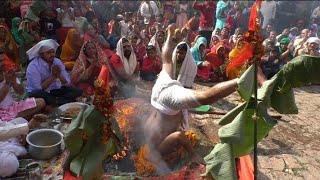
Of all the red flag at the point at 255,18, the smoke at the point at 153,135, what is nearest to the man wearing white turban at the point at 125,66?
the smoke at the point at 153,135

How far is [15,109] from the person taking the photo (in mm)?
5367

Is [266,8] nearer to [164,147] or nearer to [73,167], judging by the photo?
[164,147]

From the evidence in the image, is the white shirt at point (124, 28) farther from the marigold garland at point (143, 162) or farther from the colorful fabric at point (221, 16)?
the marigold garland at point (143, 162)

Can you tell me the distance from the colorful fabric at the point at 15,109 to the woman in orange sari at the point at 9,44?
2.43 m

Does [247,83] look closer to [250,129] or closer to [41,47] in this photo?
[250,129]

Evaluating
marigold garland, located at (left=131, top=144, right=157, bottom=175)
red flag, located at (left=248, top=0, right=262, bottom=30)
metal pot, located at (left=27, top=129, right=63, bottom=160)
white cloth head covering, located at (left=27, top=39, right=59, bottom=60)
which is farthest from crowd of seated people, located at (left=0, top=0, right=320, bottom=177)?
marigold garland, located at (left=131, top=144, right=157, bottom=175)

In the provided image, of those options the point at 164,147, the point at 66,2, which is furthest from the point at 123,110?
the point at 66,2

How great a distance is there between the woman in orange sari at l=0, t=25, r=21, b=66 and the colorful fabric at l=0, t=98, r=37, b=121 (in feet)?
7.99

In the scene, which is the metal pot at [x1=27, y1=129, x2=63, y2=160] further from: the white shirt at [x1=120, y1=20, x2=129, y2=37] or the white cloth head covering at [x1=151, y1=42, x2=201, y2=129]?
the white shirt at [x1=120, y1=20, x2=129, y2=37]

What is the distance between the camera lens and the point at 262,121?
262 centimetres

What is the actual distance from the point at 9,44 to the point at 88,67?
233 cm

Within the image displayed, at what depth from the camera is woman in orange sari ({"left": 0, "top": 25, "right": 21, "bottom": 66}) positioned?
7.46 meters

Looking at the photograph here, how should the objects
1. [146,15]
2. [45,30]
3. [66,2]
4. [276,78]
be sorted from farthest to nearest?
[146,15]
[66,2]
[45,30]
[276,78]

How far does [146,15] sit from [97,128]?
1098 cm
